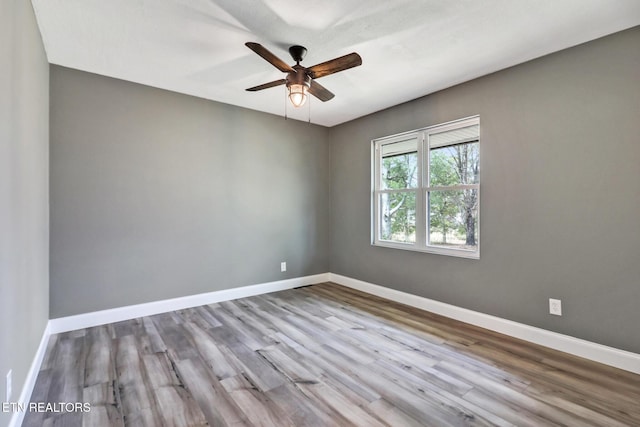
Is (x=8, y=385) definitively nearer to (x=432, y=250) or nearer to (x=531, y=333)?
(x=432, y=250)

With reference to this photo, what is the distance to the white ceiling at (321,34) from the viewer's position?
2.06m

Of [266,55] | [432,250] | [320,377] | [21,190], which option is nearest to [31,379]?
[21,190]

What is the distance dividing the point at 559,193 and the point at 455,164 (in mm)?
1040

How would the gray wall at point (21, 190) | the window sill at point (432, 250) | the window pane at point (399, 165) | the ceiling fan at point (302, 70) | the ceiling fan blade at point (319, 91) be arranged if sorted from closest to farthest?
the gray wall at point (21, 190), the ceiling fan at point (302, 70), the ceiling fan blade at point (319, 91), the window sill at point (432, 250), the window pane at point (399, 165)

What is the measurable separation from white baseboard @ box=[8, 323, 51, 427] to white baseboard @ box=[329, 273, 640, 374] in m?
3.49

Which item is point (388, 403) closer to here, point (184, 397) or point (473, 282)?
point (184, 397)

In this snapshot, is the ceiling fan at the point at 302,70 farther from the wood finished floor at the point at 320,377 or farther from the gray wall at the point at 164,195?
the wood finished floor at the point at 320,377

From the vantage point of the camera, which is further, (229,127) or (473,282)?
(229,127)

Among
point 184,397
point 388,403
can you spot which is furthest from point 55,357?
point 388,403

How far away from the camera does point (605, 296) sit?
93.0 inches

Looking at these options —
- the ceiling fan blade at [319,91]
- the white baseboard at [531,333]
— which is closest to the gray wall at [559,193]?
the white baseboard at [531,333]

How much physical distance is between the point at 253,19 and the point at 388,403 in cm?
276

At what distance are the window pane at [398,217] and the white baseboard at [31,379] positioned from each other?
3.67m

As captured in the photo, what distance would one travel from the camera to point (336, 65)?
86.7 inches
